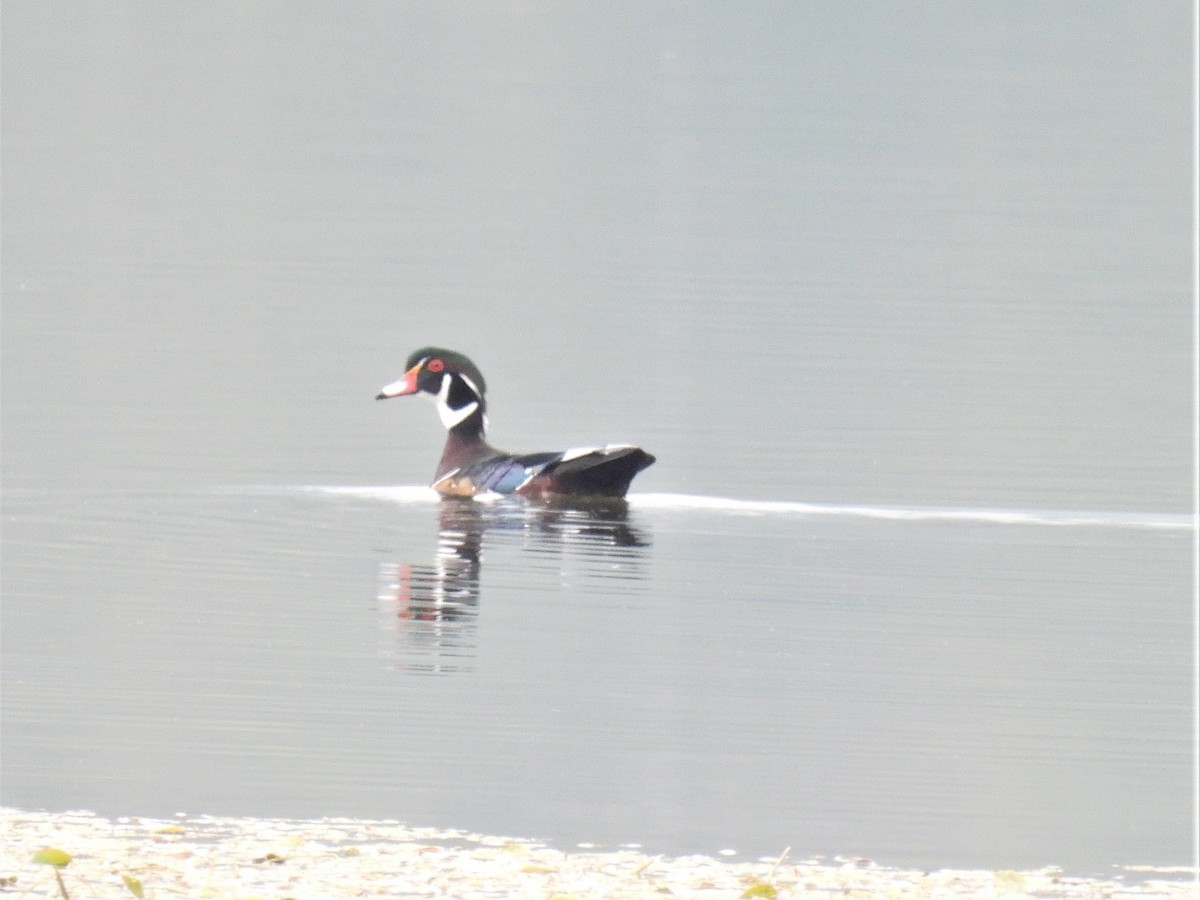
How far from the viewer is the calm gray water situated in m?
9.12

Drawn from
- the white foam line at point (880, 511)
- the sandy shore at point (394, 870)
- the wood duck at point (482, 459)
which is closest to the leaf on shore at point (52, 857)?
the sandy shore at point (394, 870)

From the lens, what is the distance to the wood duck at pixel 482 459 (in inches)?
582

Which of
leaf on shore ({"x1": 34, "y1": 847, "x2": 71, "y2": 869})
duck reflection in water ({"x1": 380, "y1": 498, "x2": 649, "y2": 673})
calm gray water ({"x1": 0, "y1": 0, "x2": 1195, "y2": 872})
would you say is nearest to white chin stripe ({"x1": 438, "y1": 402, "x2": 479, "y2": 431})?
calm gray water ({"x1": 0, "y1": 0, "x2": 1195, "y2": 872})

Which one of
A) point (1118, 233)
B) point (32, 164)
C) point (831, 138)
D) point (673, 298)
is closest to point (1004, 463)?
point (673, 298)

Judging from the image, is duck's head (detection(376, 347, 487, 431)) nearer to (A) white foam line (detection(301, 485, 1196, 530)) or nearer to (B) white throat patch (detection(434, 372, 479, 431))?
(B) white throat patch (detection(434, 372, 479, 431))

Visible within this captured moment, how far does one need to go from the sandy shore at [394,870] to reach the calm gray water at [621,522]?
0.24 meters

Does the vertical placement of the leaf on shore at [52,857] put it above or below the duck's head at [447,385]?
below

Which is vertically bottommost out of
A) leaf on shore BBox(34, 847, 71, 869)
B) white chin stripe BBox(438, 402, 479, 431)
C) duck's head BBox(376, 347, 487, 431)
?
leaf on shore BBox(34, 847, 71, 869)

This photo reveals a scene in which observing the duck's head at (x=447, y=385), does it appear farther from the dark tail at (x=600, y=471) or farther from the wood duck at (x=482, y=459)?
the dark tail at (x=600, y=471)

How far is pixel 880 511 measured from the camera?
15.2 meters

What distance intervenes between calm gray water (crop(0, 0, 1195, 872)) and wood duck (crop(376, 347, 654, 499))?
26cm

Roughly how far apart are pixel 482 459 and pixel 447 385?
79 centimetres

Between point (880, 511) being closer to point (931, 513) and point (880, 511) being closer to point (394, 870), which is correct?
point (931, 513)

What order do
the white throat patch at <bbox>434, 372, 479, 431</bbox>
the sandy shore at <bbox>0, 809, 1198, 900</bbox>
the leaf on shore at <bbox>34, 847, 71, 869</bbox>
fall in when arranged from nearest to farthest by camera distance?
the leaf on shore at <bbox>34, 847, 71, 869</bbox> → the sandy shore at <bbox>0, 809, 1198, 900</bbox> → the white throat patch at <bbox>434, 372, 479, 431</bbox>
